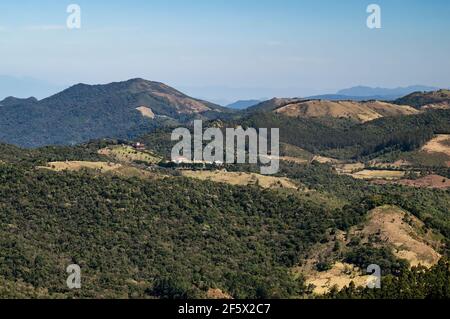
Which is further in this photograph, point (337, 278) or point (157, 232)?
point (157, 232)

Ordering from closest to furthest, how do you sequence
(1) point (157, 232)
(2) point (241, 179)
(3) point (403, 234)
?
1. (3) point (403, 234)
2. (1) point (157, 232)
3. (2) point (241, 179)

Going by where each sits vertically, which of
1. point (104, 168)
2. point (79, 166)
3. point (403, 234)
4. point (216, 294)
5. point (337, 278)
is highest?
point (79, 166)

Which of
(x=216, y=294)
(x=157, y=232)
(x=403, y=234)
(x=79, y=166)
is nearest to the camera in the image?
(x=216, y=294)

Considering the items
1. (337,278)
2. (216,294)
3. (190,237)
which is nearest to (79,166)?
(190,237)

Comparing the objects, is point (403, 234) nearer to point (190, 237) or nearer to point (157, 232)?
point (190, 237)

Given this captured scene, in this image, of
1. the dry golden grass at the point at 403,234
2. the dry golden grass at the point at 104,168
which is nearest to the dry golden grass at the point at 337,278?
the dry golden grass at the point at 403,234

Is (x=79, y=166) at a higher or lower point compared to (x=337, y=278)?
higher

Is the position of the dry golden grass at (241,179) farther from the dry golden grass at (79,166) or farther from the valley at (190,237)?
the dry golden grass at (79,166)
